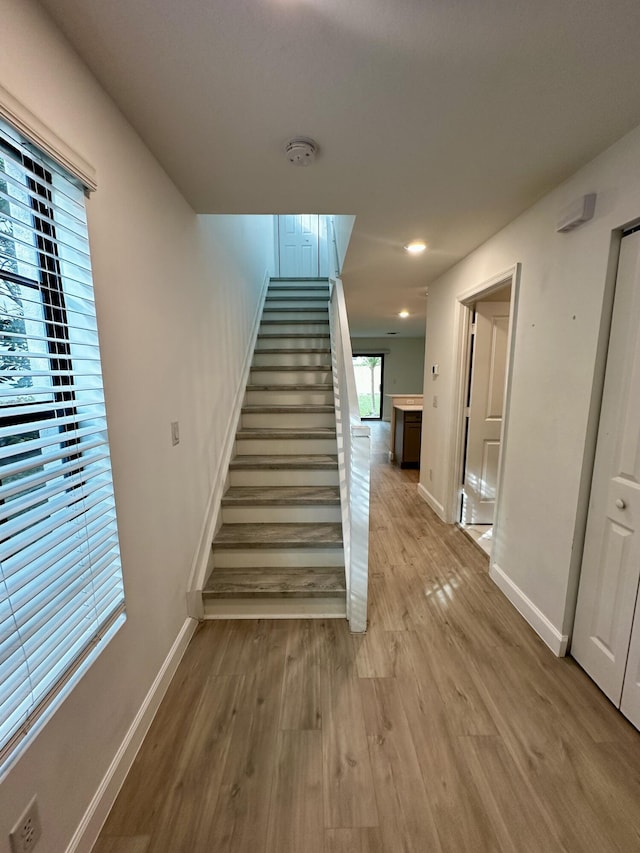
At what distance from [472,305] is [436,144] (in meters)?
1.76

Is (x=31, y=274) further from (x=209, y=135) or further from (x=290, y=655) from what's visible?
(x=290, y=655)

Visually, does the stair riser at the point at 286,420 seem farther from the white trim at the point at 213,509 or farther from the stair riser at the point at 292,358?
the stair riser at the point at 292,358

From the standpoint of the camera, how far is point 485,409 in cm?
308

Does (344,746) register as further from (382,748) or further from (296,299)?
(296,299)

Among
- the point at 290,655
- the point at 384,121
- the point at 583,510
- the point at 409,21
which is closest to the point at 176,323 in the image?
the point at 384,121

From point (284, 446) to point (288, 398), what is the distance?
583 mm

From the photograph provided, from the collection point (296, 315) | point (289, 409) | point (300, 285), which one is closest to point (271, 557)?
point (289, 409)

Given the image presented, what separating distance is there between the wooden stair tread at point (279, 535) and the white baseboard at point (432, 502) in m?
1.45

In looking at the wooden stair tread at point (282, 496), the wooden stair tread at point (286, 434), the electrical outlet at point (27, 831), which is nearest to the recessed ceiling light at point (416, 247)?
the wooden stair tread at point (286, 434)

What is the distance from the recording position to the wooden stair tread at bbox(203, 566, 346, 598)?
202 cm

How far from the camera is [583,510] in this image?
1.66 metres

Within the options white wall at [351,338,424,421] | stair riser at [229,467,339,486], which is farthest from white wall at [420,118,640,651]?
white wall at [351,338,424,421]

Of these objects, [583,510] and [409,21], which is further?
[583,510]

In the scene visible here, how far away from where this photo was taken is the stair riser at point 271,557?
2.23 meters
